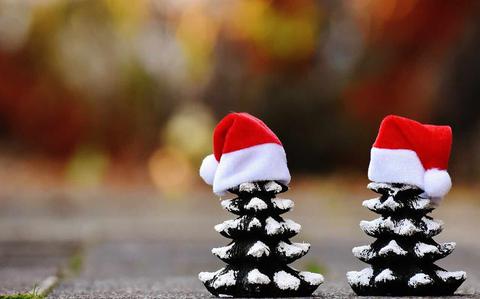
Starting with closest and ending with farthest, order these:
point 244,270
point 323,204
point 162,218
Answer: point 244,270 → point 162,218 → point 323,204

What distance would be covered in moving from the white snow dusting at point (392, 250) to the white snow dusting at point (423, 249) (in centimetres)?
7

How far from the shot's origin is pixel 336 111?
23.0m

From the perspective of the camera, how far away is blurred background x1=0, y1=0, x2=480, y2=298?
74.0 ft

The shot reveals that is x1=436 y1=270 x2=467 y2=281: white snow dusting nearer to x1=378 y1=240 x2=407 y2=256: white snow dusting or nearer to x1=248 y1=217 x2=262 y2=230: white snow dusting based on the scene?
x1=378 y1=240 x2=407 y2=256: white snow dusting

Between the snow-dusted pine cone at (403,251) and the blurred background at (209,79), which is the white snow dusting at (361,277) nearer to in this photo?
the snow-dusted pine cone at (403,251)

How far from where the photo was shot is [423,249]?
497 cm

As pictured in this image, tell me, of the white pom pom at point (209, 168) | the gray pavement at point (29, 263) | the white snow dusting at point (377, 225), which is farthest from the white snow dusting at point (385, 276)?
the gray pavement at point (29, 263)

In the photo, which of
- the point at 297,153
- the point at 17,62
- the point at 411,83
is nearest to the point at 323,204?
the point at 297,153

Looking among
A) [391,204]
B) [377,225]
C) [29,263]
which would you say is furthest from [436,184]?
[29,263]

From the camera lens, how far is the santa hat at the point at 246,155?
502cm

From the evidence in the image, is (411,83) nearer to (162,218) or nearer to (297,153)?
(297,153)

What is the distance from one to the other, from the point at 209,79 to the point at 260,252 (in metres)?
19.0

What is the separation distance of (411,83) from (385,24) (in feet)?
5.18

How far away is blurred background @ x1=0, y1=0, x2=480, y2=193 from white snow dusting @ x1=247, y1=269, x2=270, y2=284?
685 inches
